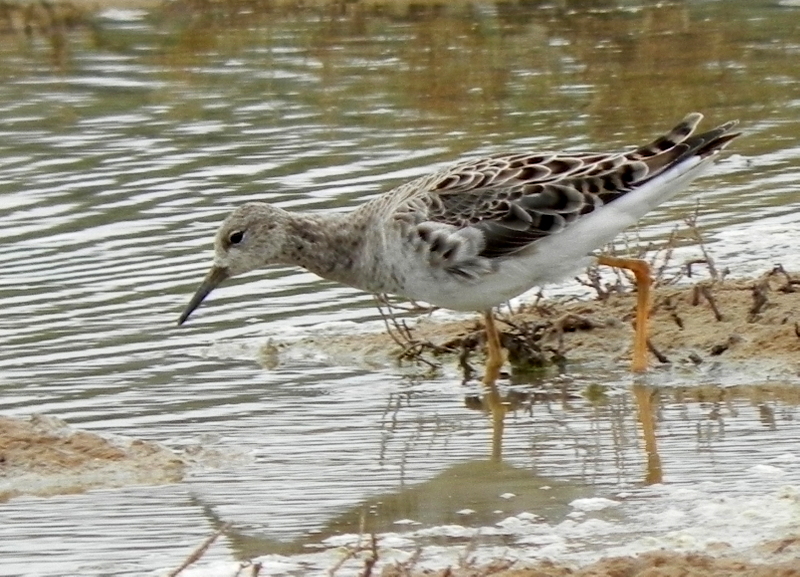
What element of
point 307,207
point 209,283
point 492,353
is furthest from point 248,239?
point 307,207

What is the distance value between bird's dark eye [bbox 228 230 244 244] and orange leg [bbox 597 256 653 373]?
188 cm

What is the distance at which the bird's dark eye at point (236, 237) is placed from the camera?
9.92 metres

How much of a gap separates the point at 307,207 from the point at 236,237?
3551 millimetres

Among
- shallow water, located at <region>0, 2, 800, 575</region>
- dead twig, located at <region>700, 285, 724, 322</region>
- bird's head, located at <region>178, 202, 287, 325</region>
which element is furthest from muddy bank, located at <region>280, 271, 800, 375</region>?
bird's head, located at <region>178, 202, 287, 325</region>

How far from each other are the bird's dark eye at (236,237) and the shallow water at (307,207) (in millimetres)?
724

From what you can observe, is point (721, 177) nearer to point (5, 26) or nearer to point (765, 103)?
point (765, 103)

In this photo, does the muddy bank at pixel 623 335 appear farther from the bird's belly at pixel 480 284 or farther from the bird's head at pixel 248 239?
the bird's head at pixel 248 239

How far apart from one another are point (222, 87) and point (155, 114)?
1643 mm

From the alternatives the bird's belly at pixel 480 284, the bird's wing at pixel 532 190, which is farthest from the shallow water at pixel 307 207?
the bird's wing at pixel 532 190

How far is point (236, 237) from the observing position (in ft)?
32.6

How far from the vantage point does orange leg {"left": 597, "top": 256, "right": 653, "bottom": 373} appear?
9.63 m

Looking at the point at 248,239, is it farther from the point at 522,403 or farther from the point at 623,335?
the point at 623,335

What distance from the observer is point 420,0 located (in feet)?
80.5

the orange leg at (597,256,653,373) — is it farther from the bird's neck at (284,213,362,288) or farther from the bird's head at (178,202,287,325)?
the bird's head at (178,202,287,325)
